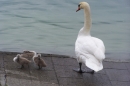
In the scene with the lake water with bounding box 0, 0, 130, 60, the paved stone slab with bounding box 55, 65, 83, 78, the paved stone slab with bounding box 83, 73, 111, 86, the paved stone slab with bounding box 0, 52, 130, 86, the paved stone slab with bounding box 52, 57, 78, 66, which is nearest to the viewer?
the paved stone slab with bounding box 0, 52, 130, 86

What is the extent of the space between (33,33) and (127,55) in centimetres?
298

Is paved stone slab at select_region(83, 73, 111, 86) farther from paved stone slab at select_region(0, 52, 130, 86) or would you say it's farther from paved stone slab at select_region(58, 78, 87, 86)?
paved stone slab at select_region(58, 78, 87, 86)

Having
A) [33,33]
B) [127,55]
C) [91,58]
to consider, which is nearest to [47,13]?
[33,33]

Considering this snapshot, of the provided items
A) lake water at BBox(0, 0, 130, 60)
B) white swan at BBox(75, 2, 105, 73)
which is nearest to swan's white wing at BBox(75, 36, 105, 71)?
white swan at BBox(75, 2, 105, 73)

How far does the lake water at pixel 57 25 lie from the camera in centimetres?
1002

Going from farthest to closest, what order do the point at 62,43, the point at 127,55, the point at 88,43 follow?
the point at 62,43
the point at 127,55
the point at 88,43

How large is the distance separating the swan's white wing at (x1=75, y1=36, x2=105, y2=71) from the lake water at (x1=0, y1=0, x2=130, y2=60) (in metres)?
2.23

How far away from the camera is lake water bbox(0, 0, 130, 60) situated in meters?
10.0

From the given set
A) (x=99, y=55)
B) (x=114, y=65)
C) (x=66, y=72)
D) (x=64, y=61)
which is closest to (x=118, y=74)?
(x=114, y=65)

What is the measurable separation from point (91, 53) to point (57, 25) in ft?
17.3

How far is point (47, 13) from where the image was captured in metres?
13.3

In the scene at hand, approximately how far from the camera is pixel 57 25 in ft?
39.3

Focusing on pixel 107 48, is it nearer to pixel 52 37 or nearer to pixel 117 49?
pixel 117 49

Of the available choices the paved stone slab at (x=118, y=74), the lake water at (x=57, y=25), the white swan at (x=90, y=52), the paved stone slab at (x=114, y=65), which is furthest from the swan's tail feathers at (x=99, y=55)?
the lake water at (x=57, y=25)
